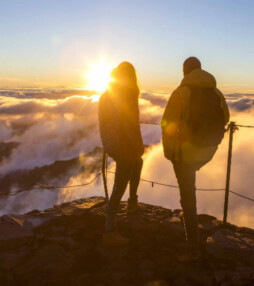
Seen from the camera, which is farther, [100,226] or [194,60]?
[100,226]

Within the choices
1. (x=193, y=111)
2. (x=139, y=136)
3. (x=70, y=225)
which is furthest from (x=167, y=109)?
(x=70, y=225)

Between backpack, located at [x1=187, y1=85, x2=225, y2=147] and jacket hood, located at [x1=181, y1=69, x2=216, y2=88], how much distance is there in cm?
4

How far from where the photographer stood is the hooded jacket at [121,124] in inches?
131

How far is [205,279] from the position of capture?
2.90m

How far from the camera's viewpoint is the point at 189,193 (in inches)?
126

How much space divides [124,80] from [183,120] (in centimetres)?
89

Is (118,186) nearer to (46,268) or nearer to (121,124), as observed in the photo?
(121,124)

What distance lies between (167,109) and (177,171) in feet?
2.40

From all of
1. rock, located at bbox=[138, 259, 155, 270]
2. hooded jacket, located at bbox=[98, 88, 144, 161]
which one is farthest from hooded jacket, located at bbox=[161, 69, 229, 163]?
rock, located at bbox=[138, 259, 155, 270]

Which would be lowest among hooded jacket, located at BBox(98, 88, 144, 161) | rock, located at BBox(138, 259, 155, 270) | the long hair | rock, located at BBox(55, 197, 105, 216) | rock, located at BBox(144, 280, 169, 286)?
rock, located at BBox(55, 197, 105, 216)

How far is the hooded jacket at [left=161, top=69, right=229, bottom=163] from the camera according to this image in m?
2.88

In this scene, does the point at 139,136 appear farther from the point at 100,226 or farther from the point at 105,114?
the point at 100,226

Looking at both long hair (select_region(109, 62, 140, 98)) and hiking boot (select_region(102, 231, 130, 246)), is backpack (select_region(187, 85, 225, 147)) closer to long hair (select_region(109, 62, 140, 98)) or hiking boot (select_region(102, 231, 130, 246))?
long hair (select_region(109, 62, 140, 98))

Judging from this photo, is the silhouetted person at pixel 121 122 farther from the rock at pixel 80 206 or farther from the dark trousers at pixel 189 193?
the rock at pixel 80 206
